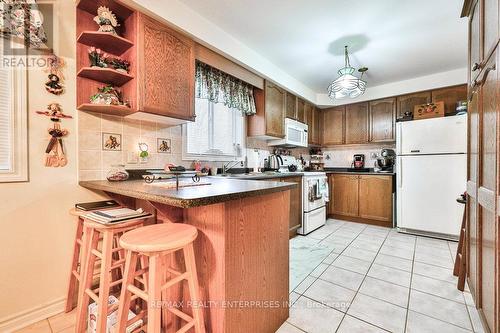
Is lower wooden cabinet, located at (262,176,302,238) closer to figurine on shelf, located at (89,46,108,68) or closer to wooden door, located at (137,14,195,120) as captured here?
wooden door, located at (137,14,195,120)

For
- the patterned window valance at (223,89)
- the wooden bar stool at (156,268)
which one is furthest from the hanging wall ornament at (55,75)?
the wooden bar stool at (156,268)

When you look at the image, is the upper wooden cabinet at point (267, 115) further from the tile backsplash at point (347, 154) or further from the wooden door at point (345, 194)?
the tile backsplash at point (347, 154)

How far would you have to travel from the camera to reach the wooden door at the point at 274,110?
321cm

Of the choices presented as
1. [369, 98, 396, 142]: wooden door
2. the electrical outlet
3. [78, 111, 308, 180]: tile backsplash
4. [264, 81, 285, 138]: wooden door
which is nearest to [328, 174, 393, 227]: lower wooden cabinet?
[369, 98, 396, 142]: wooden door

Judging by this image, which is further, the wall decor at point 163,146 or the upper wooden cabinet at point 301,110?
the upper wooden cabinet at point 301,110

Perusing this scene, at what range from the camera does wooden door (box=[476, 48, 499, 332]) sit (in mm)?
1055

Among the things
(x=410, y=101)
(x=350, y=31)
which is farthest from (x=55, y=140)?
(x=410, y=101)

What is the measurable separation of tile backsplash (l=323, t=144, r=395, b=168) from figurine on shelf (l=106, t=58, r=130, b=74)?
13.6ft

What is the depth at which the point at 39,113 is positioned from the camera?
149 centimetres

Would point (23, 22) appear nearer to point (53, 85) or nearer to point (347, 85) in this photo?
point (53, 85)

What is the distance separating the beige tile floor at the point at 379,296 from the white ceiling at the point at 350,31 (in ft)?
8.04

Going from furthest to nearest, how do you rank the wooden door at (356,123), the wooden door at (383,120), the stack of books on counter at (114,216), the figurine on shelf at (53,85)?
the wooden door at (356,123) < the wooden door at (383,120) < the figurine on shelf at (53,85) < the stack of books on counter at (114,216)

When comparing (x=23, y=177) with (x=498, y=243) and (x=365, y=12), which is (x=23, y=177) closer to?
(x=498, y=243)

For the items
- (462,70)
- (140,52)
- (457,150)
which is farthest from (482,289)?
(462,70)
